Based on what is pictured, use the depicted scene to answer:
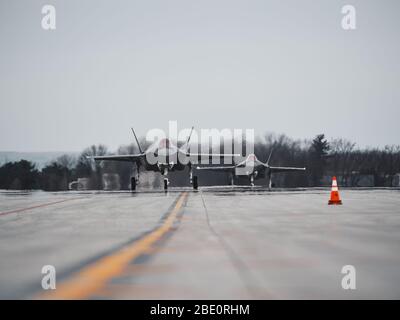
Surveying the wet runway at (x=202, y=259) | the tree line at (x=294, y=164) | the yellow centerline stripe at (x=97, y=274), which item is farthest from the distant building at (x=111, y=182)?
the yellow centerline stripe at (x=97, y=274)

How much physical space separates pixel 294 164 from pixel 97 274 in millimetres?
103214

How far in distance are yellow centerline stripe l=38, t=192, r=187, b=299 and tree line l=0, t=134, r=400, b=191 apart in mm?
88936

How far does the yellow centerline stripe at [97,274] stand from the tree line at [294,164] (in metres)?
88.9

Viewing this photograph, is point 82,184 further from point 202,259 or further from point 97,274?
point 97,274

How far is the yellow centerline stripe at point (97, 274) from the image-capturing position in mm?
3504

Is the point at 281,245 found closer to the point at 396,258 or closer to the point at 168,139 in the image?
the point at 396,258

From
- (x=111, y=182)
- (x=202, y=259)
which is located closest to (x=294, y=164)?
(x=111, y=182)

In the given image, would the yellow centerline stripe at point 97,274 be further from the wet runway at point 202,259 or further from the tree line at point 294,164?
the tree line at point 294,164

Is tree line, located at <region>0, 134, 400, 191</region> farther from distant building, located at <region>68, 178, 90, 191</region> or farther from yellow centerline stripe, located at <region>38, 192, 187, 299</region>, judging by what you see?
yellow centerline stripe, located at <region>38, 192, 187, 299</region>

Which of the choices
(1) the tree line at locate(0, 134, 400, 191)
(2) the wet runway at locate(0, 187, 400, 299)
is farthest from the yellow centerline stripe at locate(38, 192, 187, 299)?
(1) the tree line at locate(0, 134, 400, 191)
